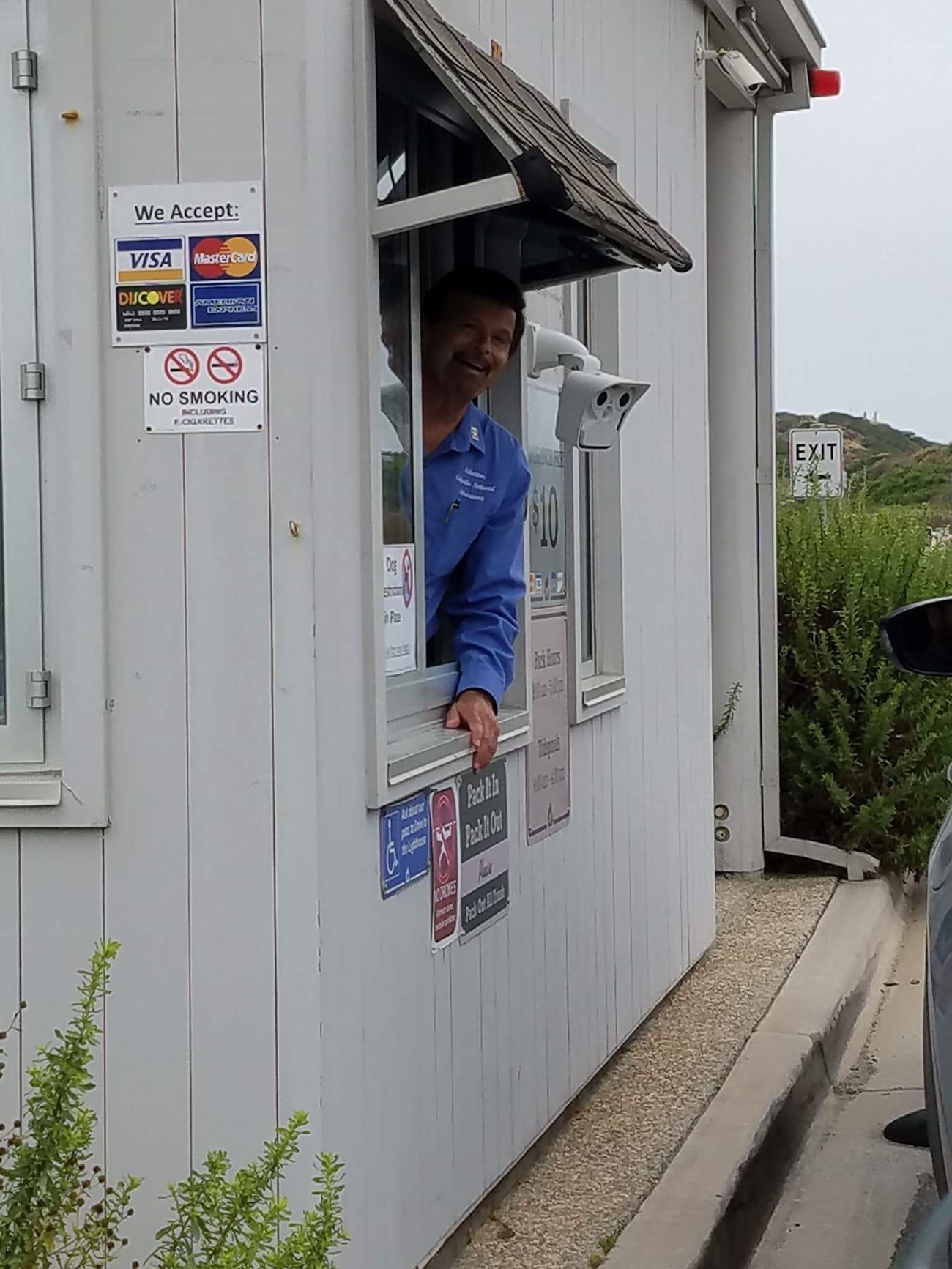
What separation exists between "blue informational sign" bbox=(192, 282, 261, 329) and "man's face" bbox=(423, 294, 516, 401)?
929mm

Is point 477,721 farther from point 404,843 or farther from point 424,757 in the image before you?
point 404,843

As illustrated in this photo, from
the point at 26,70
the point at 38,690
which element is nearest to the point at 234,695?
the point at 38,690

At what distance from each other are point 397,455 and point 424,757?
0.67 metres

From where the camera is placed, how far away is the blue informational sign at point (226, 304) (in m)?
3.21

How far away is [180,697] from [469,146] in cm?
179

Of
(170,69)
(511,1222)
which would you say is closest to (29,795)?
(170,69)

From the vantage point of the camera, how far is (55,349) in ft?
10.6

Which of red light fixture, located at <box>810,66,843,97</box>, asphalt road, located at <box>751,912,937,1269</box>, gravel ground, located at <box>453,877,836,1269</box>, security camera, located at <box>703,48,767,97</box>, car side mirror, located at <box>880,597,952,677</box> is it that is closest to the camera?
car side mirror, located at <box>880,597,952,677</box>

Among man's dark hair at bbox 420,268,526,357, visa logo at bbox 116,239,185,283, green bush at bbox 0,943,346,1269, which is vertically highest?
man's dark hair at bbox 420,268,526,357

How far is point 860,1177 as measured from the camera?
518 cm

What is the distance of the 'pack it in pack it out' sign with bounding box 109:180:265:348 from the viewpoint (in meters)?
3.21

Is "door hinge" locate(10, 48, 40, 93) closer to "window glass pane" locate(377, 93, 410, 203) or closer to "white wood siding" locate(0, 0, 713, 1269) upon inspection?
"white wood siding" locate(0, 0, 713, 1269)

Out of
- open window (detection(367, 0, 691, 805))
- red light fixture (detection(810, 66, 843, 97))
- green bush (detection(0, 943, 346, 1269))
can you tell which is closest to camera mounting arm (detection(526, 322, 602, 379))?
open window (detection(367, 0, 691, 805))

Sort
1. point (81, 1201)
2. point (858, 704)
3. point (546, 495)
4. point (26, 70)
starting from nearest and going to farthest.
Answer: point (81, 1201) < point (26, 70) < point (546, 495) < point (858, 704)
